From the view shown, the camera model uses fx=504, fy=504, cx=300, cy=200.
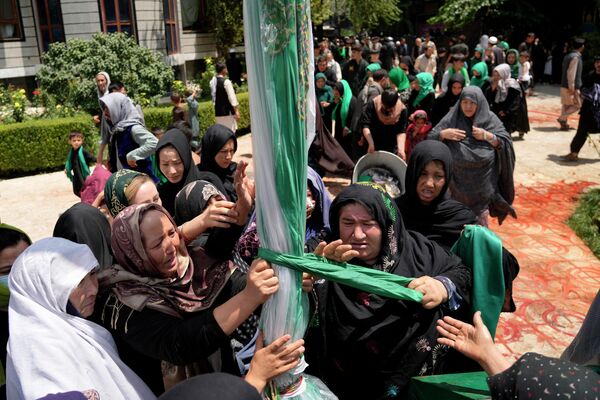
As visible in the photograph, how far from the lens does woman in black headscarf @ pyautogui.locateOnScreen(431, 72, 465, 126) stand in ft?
21.8

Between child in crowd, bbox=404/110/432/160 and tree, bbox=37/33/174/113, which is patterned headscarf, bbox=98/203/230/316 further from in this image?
tree, bbox=37/33/174/113

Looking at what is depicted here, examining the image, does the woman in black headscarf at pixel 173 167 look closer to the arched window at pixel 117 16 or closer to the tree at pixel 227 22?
the tree at pixel 227 22

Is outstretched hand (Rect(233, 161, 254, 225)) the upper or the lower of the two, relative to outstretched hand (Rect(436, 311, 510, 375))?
upper

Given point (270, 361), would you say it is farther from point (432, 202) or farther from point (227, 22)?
point (227, 22)

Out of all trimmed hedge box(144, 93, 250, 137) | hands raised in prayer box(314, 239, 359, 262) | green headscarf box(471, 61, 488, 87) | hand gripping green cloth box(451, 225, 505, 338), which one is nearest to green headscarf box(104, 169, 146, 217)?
hands raised in prayer box(314, 239, 359, 262)

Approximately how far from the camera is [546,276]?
194 inches

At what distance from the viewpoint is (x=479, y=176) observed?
4.52 metres

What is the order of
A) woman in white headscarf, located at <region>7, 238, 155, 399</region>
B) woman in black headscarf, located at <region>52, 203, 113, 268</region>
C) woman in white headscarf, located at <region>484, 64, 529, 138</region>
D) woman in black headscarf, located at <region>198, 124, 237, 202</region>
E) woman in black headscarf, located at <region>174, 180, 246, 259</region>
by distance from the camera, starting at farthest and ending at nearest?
woman in white headscarf, located at <region>484, 64, 529, 138</region> → woman in black headscarf, located at <region>198, 124, 237, 202</region> → woman in black headscarf, located at <region>52, 203, 113, 268</region> → woman in black headscarf, located at <region>174, 180, 246, 259</region> → woman in white headscarf, located at <region>7, 238, 155, 399</region>

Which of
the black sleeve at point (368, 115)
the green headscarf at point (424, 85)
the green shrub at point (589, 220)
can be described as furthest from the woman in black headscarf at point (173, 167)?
the green headscarf at point (424, 85)

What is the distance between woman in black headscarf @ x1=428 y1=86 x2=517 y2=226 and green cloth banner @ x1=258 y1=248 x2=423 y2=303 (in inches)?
119

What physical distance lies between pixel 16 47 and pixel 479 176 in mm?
16931

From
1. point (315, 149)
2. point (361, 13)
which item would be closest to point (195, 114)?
point (315, 149)

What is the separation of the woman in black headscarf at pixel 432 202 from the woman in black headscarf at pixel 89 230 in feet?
5.65

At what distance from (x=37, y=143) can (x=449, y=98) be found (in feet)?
24.2
